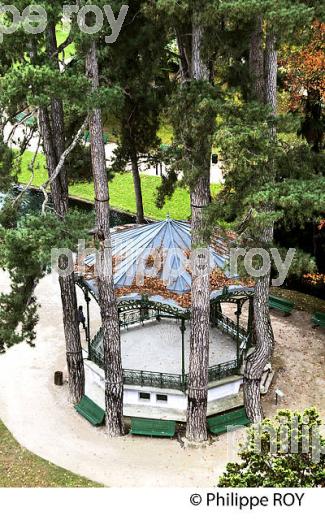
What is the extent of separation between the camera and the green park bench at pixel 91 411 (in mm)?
17156

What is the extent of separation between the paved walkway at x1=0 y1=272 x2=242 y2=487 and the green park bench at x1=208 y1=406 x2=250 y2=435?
0.27 meters

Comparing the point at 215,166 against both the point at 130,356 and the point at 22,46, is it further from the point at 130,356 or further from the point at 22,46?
the point at 22,46

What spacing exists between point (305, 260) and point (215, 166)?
86.4ft

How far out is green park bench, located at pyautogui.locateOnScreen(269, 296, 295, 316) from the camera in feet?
76.0

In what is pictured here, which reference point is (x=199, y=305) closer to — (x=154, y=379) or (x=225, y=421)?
(x=154, y=379)

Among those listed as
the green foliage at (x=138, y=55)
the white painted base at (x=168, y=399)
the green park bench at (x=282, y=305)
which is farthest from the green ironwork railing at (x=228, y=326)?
the green foliage at (x=138, y=55)

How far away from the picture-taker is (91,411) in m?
17.5

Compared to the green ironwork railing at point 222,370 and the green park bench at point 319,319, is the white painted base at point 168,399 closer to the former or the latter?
Answer: the green ironwork railing at point 222,370

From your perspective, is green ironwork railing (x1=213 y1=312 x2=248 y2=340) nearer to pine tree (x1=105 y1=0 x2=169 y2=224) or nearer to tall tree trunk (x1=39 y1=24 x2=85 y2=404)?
tall tree trunk (x1=39 y1=24 x2=85 y2=404)

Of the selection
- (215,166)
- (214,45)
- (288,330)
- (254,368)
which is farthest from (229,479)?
(215,166)

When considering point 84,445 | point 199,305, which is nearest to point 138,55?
point 199,305

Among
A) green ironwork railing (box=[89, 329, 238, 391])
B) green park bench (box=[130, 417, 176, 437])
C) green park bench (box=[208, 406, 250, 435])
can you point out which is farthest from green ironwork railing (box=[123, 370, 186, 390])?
green park bench (box=[208, 406, 250, 435])

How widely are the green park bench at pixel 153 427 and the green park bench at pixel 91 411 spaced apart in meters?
0.93

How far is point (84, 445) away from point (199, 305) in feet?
16.0
